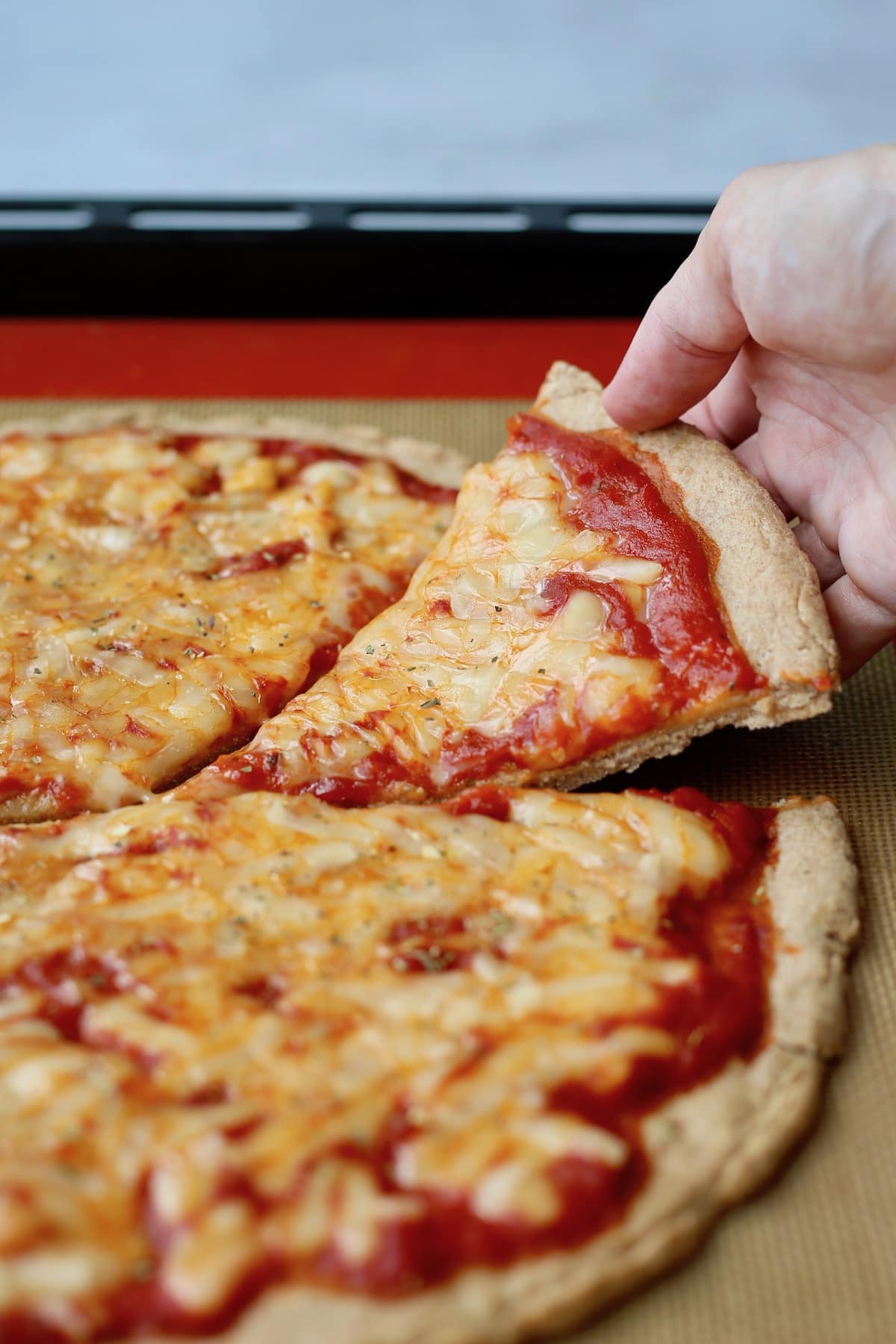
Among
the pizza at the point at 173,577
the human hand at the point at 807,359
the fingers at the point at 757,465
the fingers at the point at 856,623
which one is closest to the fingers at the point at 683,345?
the human hand at the point at 807,359

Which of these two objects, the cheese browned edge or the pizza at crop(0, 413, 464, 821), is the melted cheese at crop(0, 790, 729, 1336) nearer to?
the cheese browned edge

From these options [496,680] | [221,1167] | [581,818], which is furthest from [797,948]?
[221,1167]

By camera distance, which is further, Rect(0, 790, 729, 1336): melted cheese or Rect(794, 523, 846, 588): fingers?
Rect(794, 523, 846, 588): fingers

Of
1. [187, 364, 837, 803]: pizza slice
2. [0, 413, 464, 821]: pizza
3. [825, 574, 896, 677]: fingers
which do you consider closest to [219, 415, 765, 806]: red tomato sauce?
[187, 364, 837, 803]: pizza slice

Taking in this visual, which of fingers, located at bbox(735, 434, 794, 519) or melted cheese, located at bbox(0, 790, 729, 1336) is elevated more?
fingers, located at bbox(735, 434, 794, 519)

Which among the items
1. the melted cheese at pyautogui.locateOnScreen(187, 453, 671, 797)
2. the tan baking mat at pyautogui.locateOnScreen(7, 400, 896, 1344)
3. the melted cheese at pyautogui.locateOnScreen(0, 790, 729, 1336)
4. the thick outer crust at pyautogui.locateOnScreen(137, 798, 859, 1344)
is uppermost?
the melted cheese at pyautogui.locateOnScreen(187, 453, 671, 797)

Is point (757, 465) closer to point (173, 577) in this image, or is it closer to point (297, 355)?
point (173, 577)
